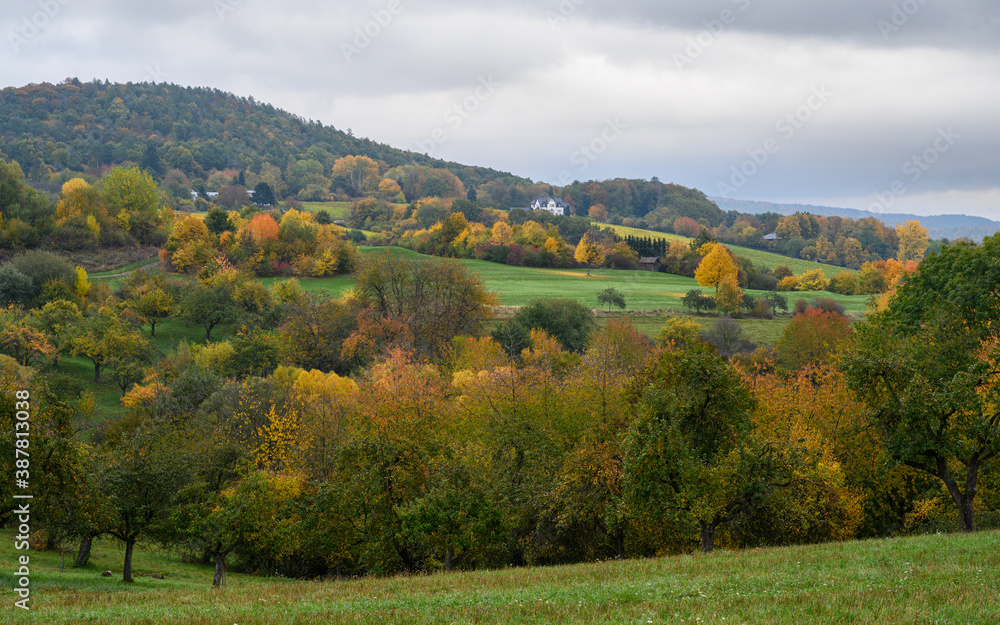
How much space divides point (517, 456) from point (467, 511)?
5.21 meters

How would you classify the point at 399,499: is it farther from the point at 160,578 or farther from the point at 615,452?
the point at 160,578

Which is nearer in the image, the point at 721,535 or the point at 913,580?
the point at 913,580

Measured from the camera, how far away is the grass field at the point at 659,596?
1144 cm

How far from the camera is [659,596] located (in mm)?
13398

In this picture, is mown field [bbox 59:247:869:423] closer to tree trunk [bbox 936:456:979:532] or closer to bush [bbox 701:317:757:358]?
bush [bbox 701:317:757:358]

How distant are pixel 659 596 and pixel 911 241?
20126 cm

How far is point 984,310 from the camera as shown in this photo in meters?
38.8

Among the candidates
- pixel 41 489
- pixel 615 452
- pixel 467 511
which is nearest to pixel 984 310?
pixel 615 452

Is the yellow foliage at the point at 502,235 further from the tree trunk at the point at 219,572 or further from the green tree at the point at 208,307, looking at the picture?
the tree trunk at the point at 219,572

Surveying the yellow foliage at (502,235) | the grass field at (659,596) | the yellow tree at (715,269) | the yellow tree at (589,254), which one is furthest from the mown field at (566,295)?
the grass field at (659,596)

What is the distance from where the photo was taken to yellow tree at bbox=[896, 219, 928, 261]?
173 meters

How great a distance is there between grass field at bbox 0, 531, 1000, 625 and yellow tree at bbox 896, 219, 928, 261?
179 metres

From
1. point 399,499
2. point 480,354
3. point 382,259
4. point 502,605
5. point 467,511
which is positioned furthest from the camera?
point 382,259

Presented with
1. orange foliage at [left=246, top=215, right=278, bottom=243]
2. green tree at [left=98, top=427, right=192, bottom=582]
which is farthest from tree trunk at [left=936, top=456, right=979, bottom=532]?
orange foliage at [left=246, top=215, right=278, bottom=243]
